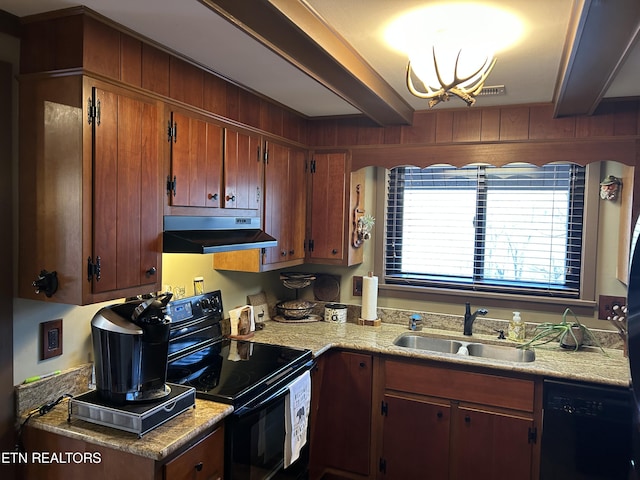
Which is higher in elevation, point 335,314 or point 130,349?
point 130,349

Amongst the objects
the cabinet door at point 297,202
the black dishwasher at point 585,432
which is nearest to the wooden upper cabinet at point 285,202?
the cabinet door at point 297,202

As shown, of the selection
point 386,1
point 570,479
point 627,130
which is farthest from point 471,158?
point 570,479

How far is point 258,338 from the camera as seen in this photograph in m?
2.84

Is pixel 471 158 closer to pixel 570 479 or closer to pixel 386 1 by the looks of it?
pixel 386 1

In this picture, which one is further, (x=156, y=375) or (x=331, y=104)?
(x=331, y=104)

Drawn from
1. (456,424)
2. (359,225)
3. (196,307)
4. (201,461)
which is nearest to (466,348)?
(456,424)

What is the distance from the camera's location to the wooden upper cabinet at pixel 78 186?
5.36 feet

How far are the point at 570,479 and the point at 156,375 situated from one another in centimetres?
204

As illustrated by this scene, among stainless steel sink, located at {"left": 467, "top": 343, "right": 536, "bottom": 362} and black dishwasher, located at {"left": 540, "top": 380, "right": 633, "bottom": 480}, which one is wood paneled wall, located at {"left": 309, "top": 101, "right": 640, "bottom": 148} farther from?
black dishwasher, located at {"left": 540, "top": 380, "right": 633, "bottom": 480}

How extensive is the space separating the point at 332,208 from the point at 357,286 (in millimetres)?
620

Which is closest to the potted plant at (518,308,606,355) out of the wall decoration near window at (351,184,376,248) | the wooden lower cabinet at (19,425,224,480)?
the wall decoration near window at (351,184,376,248)

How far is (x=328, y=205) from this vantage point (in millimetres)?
3213

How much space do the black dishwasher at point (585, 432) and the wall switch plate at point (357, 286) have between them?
1384 millimetres

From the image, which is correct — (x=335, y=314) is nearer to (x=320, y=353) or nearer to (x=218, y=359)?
(x=320, y=353)
